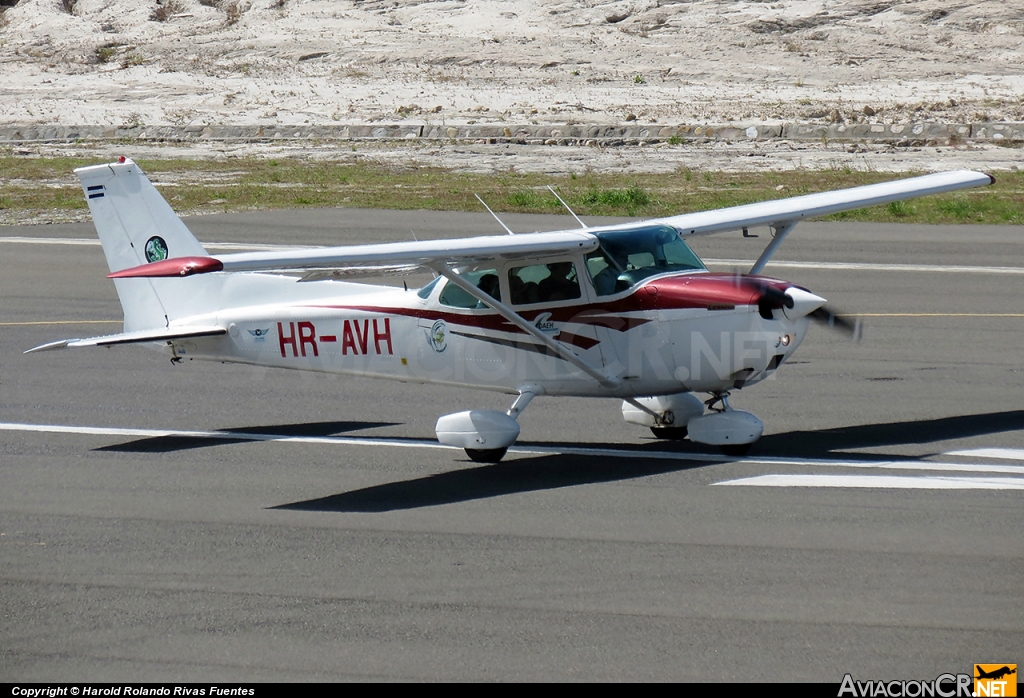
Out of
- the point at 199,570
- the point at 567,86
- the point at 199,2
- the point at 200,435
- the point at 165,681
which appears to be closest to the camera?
the point at 165,681

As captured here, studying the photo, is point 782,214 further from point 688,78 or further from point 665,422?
point 688,78

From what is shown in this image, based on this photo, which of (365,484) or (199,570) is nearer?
(199,570)

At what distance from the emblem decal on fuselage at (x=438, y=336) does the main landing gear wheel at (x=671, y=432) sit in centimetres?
196

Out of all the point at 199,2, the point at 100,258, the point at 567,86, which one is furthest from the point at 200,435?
the point at 199,2

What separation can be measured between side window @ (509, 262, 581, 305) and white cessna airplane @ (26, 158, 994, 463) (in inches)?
0.4

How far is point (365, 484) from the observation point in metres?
10.0

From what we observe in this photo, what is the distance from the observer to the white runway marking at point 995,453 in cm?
1034

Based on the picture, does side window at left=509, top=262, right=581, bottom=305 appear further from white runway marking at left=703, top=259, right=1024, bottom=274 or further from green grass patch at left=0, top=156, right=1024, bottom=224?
green grass patch at left=0, top=156, right=1024, bottom=224

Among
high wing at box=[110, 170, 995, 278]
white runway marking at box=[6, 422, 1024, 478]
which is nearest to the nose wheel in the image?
white runway marking at box=[6, 422, 1024, 478]

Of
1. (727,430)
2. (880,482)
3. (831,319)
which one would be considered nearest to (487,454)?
(727,430)

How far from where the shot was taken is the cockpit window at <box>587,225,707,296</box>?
10.2 meters

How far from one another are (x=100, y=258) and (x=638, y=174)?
15322mm

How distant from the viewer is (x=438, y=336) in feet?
35.2

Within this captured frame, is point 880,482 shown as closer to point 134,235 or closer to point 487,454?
point 487,454
